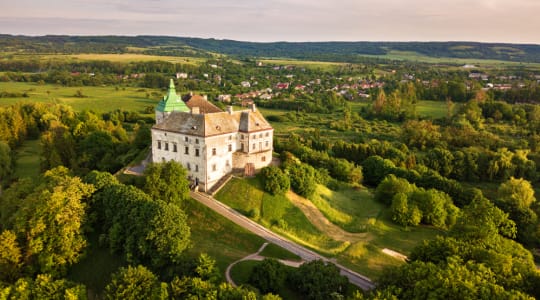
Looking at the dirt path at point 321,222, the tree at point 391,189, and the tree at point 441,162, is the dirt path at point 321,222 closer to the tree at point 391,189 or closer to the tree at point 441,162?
the tree at point 391,189

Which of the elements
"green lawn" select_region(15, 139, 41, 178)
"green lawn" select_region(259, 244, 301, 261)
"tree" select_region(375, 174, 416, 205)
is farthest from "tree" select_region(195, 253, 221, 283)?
"green lawn" select_region(15, 139, 41, 178)

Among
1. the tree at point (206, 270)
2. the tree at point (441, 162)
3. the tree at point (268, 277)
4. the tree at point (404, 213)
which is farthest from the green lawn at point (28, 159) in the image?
the tree at point (441, 162)

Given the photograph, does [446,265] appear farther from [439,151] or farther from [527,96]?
[527,96]

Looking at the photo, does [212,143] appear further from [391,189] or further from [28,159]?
[28,159]

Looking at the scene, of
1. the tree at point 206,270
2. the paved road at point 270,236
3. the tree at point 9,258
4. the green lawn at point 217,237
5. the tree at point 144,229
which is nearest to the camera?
the tree at point 206,270

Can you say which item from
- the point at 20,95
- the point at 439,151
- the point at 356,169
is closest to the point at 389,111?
the point at 439,151

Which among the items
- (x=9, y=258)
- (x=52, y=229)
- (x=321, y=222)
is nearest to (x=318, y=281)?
(x=321, y=222)

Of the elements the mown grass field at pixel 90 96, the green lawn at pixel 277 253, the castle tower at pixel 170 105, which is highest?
the castle tower at pixel 170 105
